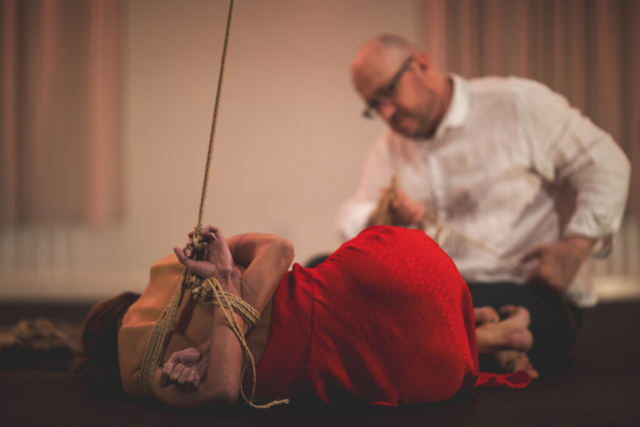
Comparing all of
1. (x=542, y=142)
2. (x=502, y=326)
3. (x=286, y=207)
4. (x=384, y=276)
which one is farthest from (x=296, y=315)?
(x=286, y=207)

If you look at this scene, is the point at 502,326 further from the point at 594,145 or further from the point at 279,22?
the point at 279,22

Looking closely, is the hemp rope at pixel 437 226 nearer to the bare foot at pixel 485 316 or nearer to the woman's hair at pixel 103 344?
the bare foot at pixel 485 316

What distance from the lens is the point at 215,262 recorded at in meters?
0.84

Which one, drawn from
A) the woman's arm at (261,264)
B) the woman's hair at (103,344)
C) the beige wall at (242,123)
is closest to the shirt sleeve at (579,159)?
the woman's arm at (261,264)

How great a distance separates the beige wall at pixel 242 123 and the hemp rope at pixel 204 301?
2.40 metres

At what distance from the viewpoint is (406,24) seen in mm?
3273

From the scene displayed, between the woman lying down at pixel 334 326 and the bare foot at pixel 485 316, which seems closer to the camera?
the woman lying down at pixel 334 326

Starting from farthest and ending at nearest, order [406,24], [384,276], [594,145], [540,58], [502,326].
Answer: [406,24]
[540,58]
[594,145]
[502,326]
[384,276]

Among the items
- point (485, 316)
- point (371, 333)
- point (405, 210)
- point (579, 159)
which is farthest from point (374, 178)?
point (371, 333)

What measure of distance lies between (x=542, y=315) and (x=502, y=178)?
0.42 m

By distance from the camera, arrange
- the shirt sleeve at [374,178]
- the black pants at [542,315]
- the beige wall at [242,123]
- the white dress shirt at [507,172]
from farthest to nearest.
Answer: the beige wall at [242,123], the shirt sleeve at [374,178], the white dress shirt at [507,172], the black pants at [542,315]

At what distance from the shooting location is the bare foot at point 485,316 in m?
1.12

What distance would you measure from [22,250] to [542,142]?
3016 mm

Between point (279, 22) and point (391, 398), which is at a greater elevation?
point (279, 22)
